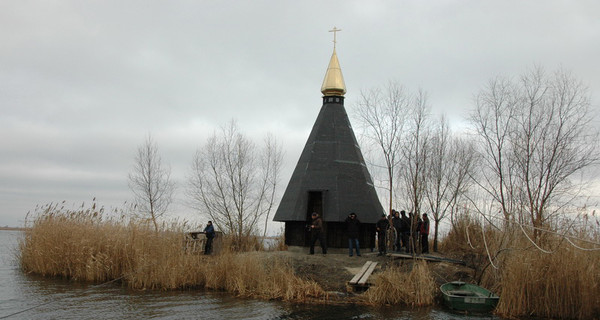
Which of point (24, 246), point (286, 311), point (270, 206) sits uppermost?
point (270, 206)

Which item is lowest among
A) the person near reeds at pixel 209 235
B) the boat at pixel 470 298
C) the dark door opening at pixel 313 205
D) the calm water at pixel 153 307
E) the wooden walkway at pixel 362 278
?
the calm water at pixel 153 307

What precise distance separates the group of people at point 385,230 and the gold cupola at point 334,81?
510 cm

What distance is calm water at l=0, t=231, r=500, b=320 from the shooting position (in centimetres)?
953

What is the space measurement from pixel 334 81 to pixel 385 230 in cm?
615

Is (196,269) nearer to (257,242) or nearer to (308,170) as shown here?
(308,170)

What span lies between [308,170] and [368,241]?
10.6ft

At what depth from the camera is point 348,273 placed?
42.7 ft

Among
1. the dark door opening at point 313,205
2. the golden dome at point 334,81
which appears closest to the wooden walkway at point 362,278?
the dark door opening at point 313,205

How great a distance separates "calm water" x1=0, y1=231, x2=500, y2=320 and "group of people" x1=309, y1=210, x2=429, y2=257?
3807 millimetres

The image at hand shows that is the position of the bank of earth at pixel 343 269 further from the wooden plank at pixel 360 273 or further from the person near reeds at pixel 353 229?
the person near reeds at pixel 353 229

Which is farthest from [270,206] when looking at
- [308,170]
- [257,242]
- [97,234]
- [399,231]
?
[97,234]

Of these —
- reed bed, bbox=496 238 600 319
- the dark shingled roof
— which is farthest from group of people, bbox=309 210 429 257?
reed bed, bbox=496 238 600 319

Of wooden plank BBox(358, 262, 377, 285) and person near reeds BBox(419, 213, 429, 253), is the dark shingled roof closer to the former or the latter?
person near reeds BBox(419, 213, 429, 253)

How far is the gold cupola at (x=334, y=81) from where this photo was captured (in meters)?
18.0
